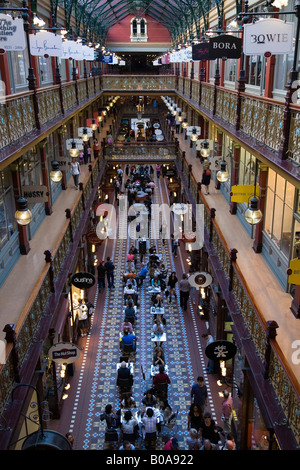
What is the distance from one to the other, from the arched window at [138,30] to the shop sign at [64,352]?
39.0 metres

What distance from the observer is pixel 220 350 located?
29.0 ft

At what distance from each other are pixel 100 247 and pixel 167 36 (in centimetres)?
2988

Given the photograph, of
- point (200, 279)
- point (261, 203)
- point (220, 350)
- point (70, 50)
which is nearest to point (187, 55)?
point (70, 50)

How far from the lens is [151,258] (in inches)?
764

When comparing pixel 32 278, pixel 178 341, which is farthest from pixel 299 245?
pixel 178 341

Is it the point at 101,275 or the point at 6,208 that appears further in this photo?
the point at 101,275

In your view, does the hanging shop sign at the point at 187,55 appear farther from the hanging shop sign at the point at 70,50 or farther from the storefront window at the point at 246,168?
the storefront window at the point at 246,168

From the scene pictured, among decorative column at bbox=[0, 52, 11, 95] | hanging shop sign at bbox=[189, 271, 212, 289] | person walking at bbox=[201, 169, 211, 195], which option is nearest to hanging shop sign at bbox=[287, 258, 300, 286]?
hanging shop sign at bbox=[189, 271, 212, 289]

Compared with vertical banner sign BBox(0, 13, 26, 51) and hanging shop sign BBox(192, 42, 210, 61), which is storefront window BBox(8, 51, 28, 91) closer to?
vertical banner sign BBox(0, 13, 26, 51)

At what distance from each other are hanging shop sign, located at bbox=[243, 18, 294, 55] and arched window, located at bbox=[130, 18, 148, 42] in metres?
37.0

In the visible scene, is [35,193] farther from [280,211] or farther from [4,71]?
[280,211]

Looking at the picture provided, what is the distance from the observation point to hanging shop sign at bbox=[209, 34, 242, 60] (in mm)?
11219

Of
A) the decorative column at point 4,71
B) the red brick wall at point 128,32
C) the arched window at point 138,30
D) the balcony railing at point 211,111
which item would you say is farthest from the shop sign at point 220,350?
the red brick wall at point 128,32

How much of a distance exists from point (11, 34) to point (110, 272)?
11109 mm
